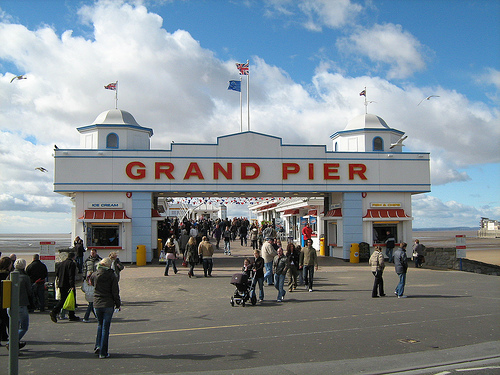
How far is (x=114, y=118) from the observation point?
1018 inches

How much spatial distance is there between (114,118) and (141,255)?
304 inches

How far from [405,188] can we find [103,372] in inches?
849

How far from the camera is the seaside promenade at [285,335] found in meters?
7.50

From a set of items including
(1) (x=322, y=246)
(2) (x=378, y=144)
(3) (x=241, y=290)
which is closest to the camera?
(3) (x=241, y=290)

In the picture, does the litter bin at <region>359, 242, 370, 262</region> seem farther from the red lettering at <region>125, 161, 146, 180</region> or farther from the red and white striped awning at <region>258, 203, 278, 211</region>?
the red and white striped awning at <region>258, 203, 278, 211</region>

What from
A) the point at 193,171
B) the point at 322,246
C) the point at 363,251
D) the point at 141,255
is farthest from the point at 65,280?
the point at 322,246

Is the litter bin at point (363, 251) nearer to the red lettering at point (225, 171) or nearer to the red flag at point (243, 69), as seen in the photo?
the red lettering at point (225, 171)

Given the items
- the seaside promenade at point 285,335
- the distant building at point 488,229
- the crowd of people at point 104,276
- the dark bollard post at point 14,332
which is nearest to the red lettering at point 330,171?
the crowd of people at point 104,276

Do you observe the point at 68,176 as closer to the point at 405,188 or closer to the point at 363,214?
the point at 363,214

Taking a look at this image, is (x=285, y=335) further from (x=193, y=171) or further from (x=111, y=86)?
(x=111, y=86)

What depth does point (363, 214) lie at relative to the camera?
84.1ft

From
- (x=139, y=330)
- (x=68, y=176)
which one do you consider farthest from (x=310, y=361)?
(x=68, y=176)

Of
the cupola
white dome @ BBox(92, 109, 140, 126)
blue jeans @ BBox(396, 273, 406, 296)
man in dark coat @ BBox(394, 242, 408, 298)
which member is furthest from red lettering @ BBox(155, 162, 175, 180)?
blue jeans @ BBox(396, 273, 406, 296)

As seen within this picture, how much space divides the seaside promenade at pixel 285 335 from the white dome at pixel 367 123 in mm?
13393
